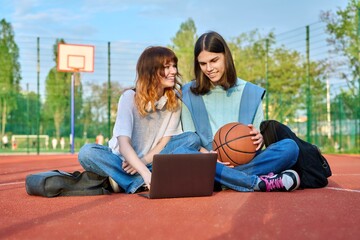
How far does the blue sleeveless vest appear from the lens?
152 inches

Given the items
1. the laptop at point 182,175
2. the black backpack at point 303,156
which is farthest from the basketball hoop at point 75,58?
the laptop at point 182,175

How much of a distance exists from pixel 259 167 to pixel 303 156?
0.35 meters

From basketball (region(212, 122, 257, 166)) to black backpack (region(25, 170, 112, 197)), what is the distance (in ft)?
2.64

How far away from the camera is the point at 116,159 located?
11.5ft

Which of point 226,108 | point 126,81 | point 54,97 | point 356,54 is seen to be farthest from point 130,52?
point 226,108

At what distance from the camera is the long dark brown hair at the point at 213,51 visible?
3756 millimetres

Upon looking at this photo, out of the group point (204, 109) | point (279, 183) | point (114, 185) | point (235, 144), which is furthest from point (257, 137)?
point (114, 185)

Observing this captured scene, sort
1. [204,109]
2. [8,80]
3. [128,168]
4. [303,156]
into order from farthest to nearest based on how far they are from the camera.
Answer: [8,80]
[204,109]
[303,156]
[128,168]

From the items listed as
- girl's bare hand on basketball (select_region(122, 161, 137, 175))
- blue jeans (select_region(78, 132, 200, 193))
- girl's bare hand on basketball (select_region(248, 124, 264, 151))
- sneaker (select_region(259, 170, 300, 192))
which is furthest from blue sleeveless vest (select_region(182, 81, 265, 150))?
girl's bare hand on basketball (select_region(122, 161, 137, 175))

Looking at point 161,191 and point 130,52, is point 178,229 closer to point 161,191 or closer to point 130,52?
point 161,191

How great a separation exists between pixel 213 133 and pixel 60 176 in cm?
114

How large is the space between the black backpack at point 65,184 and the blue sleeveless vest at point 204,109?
76 cm

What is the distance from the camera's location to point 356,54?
1430 cm

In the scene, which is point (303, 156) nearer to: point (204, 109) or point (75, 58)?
point (204, 109)
